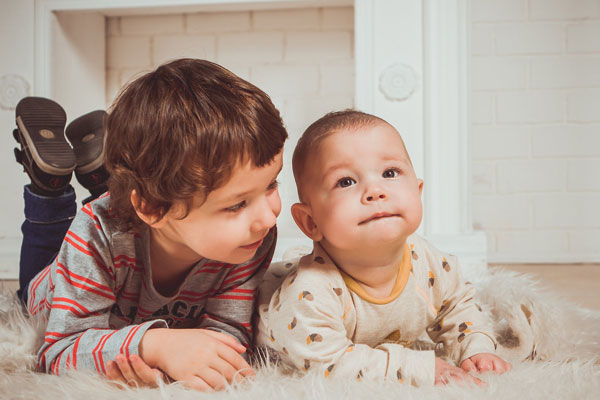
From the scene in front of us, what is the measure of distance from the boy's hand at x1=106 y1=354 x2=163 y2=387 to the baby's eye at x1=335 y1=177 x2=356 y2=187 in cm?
35

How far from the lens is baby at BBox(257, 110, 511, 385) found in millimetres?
746

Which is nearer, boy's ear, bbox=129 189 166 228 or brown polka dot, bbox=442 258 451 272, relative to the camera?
boy's ear, bbox=129 189 166 228

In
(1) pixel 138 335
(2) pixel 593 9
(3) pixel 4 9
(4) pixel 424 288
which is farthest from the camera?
(2) pixel 593 9

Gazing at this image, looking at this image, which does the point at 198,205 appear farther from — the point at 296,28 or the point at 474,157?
the point at 474,157

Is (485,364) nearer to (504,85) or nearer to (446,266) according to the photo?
(446,266)

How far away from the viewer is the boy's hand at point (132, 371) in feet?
2.38

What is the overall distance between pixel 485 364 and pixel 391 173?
11.5 inches

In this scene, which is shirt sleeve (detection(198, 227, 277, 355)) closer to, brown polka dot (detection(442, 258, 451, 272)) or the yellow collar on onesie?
the yellow collar on onesie

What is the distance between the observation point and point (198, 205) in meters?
0.75

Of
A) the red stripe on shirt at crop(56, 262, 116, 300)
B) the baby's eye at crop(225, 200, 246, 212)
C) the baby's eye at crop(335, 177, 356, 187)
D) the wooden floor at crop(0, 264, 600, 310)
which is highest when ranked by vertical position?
the baby's eye at crop(335, 177, 356, 187)

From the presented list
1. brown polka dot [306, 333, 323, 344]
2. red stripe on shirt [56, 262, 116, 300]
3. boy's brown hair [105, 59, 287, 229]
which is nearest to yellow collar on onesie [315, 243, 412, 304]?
brown polka dot [306, 333, 323, 344]

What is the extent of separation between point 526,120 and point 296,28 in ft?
2.99

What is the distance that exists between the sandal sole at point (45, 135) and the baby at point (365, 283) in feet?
1.73

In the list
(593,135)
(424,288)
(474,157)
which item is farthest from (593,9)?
(424,288)
